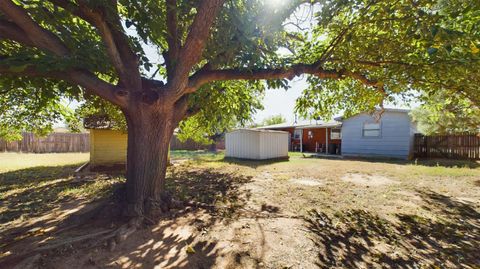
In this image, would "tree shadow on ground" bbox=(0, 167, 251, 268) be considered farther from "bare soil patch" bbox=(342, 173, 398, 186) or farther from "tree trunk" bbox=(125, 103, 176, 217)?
"bare soil patch" bbox=(342, 173, 398, 186)

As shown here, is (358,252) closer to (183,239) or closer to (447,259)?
(447,259)

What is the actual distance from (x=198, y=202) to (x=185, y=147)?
26172 mm

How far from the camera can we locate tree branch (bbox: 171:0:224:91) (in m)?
3.58

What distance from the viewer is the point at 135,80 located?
4.18 metres

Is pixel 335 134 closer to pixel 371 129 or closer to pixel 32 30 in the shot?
pixel 371 129

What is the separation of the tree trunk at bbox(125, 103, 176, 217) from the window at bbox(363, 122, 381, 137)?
17.2m

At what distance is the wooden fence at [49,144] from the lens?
20.9 meters

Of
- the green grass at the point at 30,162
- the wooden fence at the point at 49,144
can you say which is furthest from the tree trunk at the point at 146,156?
the wooden fence at the point at 49,144

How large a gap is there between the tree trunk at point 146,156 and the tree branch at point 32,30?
4.60ft

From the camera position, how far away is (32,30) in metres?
3.25

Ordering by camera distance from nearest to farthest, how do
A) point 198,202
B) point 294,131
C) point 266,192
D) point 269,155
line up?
point 198,202
point 266,192
point 269,155
point 294,131

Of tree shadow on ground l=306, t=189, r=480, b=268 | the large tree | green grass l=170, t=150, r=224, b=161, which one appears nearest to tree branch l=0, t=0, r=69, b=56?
the large tree

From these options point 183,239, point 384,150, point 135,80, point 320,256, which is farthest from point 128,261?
point 384,150

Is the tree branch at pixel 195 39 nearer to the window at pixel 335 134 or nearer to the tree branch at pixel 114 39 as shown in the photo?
the tree branch at pixel 114 39
